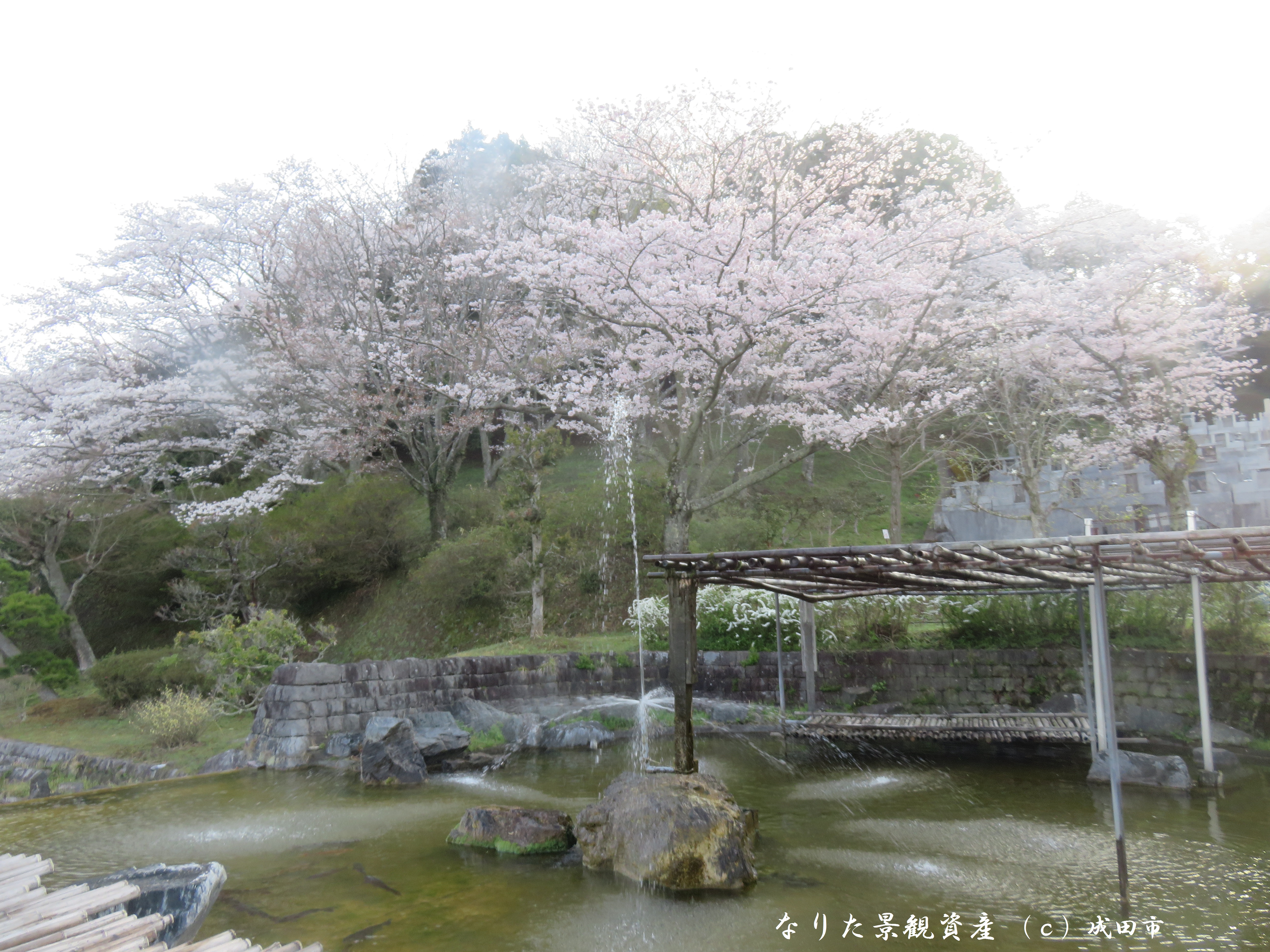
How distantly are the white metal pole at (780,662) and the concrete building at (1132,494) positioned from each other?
5.57 meters

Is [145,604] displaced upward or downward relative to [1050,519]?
downward

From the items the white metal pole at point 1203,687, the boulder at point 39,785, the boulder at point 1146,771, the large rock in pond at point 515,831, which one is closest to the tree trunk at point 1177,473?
the white metal pole at point 1203,687

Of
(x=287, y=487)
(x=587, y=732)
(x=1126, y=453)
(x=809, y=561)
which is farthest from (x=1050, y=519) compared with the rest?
(x=287, y=487)

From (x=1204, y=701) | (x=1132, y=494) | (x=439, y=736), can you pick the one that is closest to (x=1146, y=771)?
(x=1204, y=701)

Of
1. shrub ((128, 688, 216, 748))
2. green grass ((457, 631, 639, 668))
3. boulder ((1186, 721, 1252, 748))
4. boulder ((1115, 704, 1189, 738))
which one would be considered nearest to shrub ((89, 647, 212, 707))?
shrub ((128, 688, 216, 748))

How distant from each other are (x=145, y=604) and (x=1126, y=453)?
24714 mm

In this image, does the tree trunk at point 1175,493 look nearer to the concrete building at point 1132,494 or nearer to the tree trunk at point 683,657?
the concrete building at point 1132,494

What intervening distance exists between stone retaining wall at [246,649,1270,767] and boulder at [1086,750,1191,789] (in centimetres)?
248

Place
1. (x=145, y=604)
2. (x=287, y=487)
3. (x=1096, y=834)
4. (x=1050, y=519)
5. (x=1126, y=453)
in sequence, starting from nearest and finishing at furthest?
1. (x=1096, y=834)
2. (x=1126, y=453)
3. (x=1050, y=519)
4. (x=287, y=487)
5. (x=145, y=604)

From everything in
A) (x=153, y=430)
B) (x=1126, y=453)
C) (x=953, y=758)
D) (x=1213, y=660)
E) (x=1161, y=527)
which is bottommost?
(x=953, y=758)

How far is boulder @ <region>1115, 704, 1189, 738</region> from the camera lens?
1098 centimetres

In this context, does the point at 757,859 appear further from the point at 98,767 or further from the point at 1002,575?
the point at 98,767

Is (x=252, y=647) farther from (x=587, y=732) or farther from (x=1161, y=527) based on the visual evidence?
(x=1161, y=527)

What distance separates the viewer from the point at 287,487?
1953 centimetres
